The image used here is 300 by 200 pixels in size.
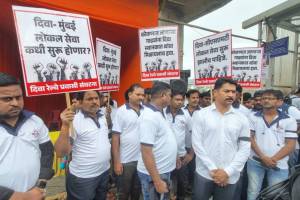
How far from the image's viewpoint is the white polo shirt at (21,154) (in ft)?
7.39

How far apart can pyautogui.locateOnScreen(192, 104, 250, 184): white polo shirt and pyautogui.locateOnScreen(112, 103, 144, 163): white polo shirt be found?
1185mm

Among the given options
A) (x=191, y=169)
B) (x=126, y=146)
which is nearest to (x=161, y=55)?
(x=126, y=146)

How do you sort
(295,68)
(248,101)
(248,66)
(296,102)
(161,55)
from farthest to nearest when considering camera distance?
1. (295,68)
2. (296,102)
3. (248,101)
4. (248,66)
5. (161,55)

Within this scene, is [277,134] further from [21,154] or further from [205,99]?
[21,154]

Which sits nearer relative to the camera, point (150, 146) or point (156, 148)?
point (150, 146)

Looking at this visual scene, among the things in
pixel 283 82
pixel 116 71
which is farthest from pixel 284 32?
pixel 116 71

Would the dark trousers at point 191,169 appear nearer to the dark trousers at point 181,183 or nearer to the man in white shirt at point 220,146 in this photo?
the dark trousers at point 181,183

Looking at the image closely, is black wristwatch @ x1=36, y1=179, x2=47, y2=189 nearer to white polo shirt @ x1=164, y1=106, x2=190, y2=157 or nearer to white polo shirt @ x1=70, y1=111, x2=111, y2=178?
white polo shirt @ x1=70, y1=111, x2=111, y2=178

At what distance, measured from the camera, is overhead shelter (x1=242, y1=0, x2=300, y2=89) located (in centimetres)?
1105

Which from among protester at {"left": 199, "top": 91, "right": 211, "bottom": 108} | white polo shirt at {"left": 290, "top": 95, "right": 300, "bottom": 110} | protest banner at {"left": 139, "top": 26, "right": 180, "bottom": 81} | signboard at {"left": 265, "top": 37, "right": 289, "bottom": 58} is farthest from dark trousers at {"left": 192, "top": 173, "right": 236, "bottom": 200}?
signboard at {"left": 265, "top": 37, "right": 289, "bottom": 58}

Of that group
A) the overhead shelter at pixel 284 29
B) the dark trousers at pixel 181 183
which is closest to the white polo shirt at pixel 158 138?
the dark trousers at pixel 181 183

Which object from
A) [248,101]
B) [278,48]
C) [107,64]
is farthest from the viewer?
[278,48]

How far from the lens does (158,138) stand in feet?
10.9

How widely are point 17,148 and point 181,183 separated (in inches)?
128
